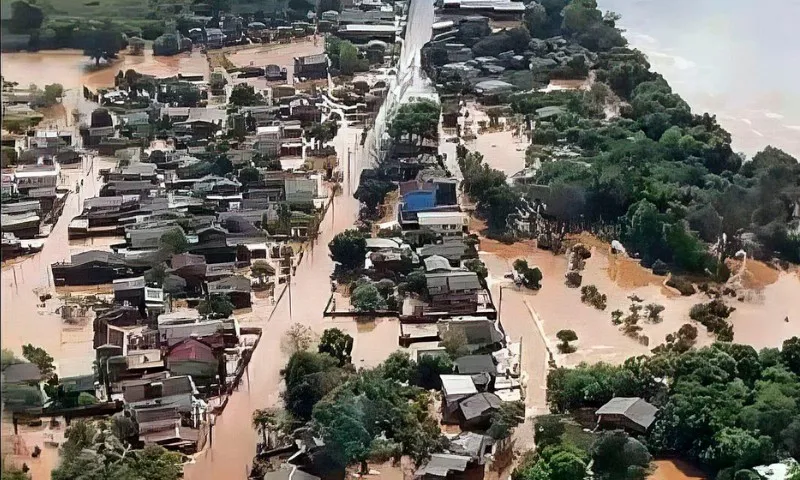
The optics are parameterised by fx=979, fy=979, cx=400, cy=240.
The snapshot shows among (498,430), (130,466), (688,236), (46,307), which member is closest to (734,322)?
(688,236)

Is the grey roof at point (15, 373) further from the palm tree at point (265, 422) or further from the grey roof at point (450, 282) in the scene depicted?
the grey roof at point (450, 282)

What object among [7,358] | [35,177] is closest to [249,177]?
[35,177]

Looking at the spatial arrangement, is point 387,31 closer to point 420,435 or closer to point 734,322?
point 734,322

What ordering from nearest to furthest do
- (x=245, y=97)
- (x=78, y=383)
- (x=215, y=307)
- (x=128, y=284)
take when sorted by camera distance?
(x=78, y=383), (x=215, y=307), (x=128, y=284), (x=245, y=97)

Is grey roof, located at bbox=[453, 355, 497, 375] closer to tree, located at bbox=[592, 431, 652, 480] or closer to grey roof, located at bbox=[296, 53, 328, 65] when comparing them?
tree, located at bbox=[592, 431, 652, 480]

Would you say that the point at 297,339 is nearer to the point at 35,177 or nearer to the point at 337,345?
the point at 337,345

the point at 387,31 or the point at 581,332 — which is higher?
the point at 387,31

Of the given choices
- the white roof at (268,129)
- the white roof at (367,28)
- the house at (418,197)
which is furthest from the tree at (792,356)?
the white roof at (367,28)
